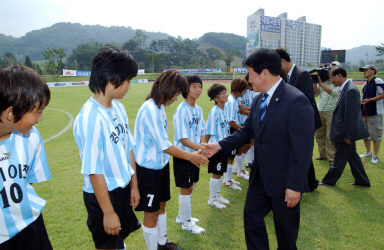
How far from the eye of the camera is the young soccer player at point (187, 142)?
3404 millimetres

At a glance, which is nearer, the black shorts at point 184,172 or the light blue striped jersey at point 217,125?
the black shorts at point 184,172

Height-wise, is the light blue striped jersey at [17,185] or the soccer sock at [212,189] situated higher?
the light blue striped jersey at [17,185]

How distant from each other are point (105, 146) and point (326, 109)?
6.24 metres

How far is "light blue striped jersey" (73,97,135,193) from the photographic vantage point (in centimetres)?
185

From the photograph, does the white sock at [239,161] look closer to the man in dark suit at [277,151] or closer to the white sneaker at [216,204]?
the white sneaker at [216,204]

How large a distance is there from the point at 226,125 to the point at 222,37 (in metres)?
191

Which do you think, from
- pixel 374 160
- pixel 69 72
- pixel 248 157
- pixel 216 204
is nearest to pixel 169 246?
pixel 216 204

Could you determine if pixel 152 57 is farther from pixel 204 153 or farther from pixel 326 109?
pixel 204 153

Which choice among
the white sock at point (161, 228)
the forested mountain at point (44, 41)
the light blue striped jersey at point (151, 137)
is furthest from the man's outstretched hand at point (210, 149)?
the forested mountain at point (44, 41)

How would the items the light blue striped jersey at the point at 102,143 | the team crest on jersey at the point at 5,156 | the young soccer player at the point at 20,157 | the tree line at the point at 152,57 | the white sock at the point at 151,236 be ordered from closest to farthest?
the young soccer player at the point at 20,157 → the team crest on jersey at the point at 5,156 → the light blue striped jersey at the point at 102,143 → the white sock at the point at 151,236 → the tree line at the point at 152,57

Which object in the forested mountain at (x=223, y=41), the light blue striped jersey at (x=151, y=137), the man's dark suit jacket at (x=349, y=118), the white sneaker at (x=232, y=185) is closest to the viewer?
the light blue striped jersey at (x=151, y=137)

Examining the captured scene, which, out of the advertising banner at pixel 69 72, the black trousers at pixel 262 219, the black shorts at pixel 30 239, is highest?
the advertising banner at pixel 69 72

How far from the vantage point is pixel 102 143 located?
1918mm

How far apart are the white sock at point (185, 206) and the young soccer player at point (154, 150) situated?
663 mm
